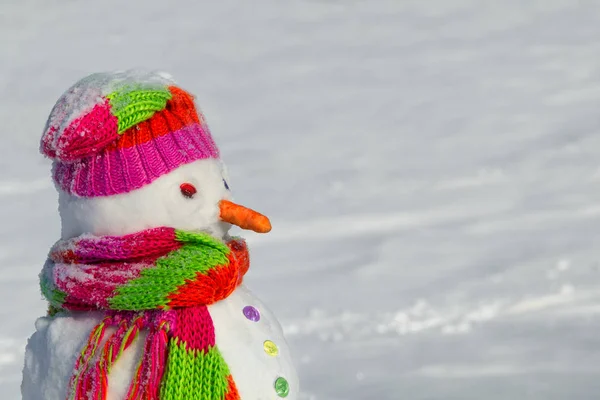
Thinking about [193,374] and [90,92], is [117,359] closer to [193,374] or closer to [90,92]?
[193,374]

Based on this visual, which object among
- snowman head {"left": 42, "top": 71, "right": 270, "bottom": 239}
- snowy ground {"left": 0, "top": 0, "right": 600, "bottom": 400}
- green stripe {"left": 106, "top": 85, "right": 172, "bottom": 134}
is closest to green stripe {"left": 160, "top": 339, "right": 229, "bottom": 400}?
snowman head {"left": 42, "top": 71, "right": 270, "bottom": 239}

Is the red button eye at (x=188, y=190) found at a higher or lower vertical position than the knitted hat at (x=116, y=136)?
lower

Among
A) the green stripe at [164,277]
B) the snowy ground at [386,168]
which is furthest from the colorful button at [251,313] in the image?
the snowy ground at [386,168]

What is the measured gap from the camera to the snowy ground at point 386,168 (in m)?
2.39

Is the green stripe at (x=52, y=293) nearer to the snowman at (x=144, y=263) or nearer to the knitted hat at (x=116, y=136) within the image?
the snowman at (x=144, y=263)

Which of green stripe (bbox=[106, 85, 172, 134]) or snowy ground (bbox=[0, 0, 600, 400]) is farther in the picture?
Answer: snowy ground (bbox=[0, 0, 600, 400])

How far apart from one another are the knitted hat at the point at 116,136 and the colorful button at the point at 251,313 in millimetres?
211

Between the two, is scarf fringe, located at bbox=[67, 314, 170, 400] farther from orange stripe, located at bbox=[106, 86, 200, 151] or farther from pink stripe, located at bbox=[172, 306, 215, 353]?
orange stripe, located at bbox=[106, 86, 200, 151]

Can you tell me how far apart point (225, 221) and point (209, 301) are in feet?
0.41

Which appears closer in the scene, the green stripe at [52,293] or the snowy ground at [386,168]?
the green stripe at [52,293]

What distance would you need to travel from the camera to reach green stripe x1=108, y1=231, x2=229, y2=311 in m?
1.38

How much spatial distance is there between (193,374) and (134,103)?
35cm

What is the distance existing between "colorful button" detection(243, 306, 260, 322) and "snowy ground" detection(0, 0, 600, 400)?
0.76 m

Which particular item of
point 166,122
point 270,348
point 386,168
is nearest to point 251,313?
point 270,348
